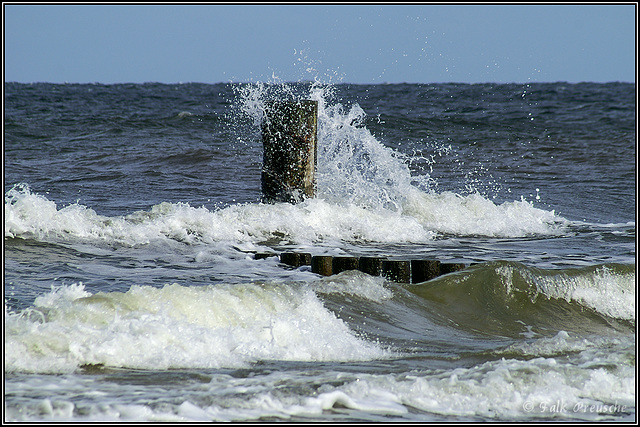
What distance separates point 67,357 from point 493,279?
10.5ft

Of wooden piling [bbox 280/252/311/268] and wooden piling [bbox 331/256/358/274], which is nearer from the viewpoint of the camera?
wooden piling [bbox 331/256/358/274]

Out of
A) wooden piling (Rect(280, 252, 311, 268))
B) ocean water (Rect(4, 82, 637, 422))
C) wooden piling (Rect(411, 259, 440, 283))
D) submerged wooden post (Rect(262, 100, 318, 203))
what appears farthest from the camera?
submerged wooden post (Rect(262, 100, 318, 203))

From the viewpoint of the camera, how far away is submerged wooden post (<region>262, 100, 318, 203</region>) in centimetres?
681

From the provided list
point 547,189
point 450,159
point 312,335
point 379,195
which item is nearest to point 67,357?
point 312,335

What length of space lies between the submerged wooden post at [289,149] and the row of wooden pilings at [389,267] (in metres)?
1.79

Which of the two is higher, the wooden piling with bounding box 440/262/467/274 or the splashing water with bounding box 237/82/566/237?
the splashing water with bounding box 237/82/566/237

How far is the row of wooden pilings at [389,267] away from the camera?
518 cm

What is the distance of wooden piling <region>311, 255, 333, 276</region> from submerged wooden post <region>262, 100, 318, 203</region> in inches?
72.5

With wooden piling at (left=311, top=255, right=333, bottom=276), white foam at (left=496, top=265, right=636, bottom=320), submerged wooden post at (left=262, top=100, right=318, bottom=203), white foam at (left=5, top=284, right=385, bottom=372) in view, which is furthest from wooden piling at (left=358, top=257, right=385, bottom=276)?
submerged wooden post at (left=262, top=100, right=318, bottom=203)

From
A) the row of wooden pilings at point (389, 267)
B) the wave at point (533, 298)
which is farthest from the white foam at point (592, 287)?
the row of wooden pilings at point (389, 267)

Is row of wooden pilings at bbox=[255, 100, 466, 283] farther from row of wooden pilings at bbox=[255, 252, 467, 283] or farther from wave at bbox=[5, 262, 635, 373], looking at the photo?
wave at bbox=[5, 262, 635, 373]

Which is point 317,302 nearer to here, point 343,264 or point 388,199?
point 343,264

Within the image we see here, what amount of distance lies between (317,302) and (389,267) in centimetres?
113

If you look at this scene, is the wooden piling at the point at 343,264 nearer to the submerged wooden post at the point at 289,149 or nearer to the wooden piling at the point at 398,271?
the wooden piling at the point at 398,271
